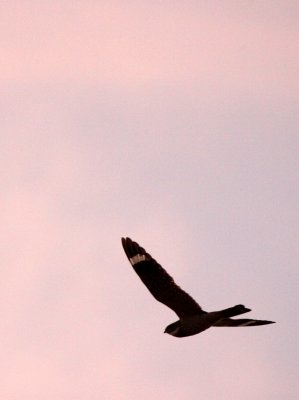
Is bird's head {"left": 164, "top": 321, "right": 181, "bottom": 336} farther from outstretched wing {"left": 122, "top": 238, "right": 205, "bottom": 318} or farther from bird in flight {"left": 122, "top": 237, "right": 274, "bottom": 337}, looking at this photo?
outstretched wing {"left": 122, "top": 238, "right": 205, "bottom": 318}

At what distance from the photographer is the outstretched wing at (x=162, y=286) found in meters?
14.4

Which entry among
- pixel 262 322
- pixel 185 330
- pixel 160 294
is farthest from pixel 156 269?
pixel 262 322

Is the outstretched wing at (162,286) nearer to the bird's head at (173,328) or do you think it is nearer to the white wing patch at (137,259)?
the white wing patch at (137,259)

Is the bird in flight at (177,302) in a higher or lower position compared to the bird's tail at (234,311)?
higher

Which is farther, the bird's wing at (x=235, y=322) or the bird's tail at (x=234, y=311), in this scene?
the bird's wing at (x=235, y=322)

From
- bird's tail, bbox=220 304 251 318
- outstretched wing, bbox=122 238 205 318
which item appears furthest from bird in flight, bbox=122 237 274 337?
bird's tail, bbox=220 304 251 318

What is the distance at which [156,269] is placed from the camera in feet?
48.6

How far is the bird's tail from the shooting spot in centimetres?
1300

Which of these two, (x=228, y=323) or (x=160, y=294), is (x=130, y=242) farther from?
(x=228, y=323)

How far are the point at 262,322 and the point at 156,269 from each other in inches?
97.6

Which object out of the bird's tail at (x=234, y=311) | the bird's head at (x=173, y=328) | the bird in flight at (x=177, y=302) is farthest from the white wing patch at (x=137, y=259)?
the bird's tail at (x=234, y=311)

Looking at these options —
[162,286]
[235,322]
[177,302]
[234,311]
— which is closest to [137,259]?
[162,286]

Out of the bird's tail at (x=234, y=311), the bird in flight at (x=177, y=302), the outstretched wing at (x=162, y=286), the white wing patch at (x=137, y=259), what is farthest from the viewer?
the white wing patch at (x=137, y=259)

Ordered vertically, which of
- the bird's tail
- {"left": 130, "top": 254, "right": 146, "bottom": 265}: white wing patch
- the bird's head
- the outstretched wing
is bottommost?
the bird's tail
